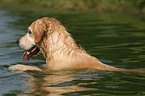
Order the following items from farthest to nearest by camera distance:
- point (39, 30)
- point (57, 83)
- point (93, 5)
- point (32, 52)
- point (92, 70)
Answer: point (93, 5) → point (32, 52) → point (39, 30) → point (92, 70) → point (57, 83)

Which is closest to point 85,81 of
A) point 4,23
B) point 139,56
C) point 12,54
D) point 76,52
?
point 76,52

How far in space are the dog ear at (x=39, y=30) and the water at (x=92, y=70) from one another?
948mm

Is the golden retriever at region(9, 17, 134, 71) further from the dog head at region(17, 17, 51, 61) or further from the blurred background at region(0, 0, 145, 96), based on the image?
the blurred background at region(0, 0, 145, 96)

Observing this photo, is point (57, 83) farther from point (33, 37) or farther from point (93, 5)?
point (93, 5)

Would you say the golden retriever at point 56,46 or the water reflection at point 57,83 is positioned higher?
the golden retriever at point 56,46

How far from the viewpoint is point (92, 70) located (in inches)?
328

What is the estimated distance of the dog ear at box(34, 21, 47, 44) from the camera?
8531 mm

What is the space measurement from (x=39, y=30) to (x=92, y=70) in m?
1.74

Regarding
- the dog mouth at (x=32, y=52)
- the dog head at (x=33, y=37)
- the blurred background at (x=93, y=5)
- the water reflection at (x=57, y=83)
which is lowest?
the water reflection at (x=57, y=83)


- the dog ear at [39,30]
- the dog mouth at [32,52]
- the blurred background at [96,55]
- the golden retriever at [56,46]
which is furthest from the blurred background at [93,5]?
the dog ear at [39,30]

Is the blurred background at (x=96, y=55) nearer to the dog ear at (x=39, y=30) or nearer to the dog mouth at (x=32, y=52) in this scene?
the dog mouth at (x=32, y=52)

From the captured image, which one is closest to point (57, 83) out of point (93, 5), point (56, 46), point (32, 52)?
point (56, 46)

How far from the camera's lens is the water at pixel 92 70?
704 centimetres

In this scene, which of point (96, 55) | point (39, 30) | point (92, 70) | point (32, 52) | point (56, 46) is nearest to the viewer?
point (92, 70)
